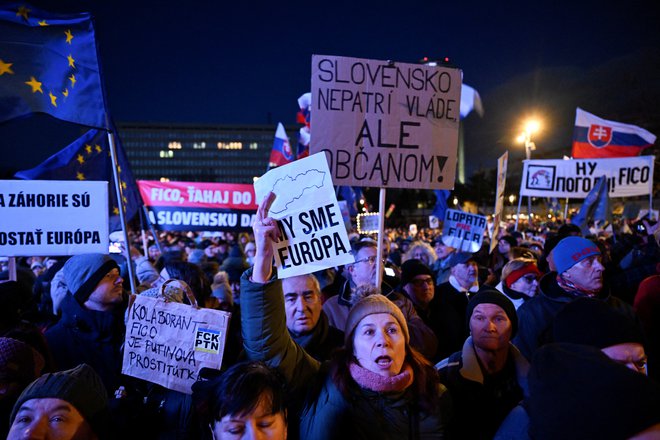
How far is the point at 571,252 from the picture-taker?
11.1 ft

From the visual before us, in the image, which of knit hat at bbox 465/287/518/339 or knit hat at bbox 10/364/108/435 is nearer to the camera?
knit hat at bbox 10/364/108/435

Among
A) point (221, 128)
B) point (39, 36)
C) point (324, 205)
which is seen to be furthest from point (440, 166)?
point (221, 128)

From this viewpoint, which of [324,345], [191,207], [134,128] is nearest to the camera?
[324,345]

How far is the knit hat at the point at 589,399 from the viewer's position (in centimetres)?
129

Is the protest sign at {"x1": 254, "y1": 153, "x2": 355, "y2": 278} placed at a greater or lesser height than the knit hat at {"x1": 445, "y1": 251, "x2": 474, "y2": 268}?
greater

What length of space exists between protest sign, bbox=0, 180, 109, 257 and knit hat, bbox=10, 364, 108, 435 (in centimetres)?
204

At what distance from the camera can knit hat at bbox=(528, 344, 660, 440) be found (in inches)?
50.7

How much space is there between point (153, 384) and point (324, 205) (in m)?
1.49

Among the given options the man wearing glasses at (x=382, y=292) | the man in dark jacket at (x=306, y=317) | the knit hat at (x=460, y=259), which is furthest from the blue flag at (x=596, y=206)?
the man in dark jacket at (x=306, y=317)

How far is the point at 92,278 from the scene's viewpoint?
3381mm

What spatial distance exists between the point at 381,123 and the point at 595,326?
7.02ft

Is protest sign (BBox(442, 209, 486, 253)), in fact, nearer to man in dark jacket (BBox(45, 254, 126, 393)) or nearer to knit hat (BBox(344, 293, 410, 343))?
knit hat (BBox(344, 293, 410, 343))

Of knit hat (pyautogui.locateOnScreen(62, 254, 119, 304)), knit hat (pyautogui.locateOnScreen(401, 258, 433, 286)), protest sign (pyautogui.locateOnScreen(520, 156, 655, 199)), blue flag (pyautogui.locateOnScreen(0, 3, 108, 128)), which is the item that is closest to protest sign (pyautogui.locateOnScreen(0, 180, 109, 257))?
knit hat (pyautogui.locateOnScreen(62, 254, 119, 304))

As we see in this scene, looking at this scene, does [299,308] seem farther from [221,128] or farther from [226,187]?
[221,128]
